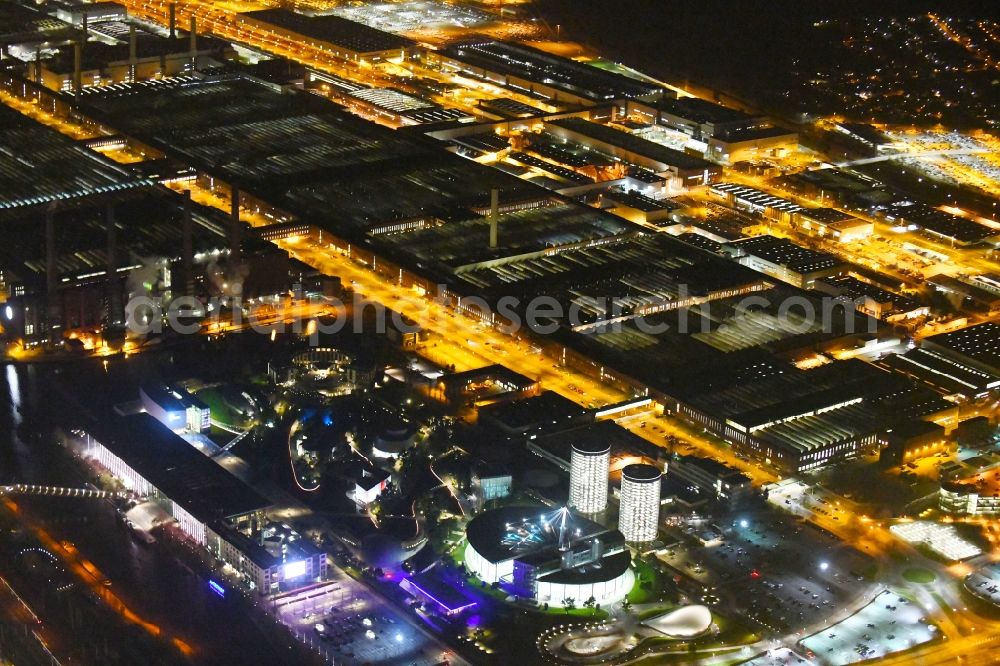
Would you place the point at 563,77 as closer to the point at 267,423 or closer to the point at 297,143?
the point at 297,143

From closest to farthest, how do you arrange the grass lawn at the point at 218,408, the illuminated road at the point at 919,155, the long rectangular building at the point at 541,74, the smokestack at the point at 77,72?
the grass lawn at the point at 218,408 < the illuminated road at the point at 919,155 < the smokestack at the point at 77,72 < the long rectangular building at the point at 541,74

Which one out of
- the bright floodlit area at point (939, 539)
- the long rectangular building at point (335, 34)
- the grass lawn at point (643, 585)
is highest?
the long rectangular building at point (335, 34)

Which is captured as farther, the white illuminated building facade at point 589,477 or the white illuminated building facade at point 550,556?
the white illuminated building facade at point 589,477

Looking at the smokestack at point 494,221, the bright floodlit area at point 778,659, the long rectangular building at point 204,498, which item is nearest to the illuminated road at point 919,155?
the smokestack at point 494,221

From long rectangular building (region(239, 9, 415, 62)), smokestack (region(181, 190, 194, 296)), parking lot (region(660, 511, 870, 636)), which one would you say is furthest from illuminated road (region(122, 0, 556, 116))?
parking lot (region(660, 511, 870, 636))

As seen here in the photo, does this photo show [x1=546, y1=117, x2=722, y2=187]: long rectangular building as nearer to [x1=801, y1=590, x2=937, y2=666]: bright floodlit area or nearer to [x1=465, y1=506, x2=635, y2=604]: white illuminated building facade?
[x1=465, y1=506, x2=635, y2=604]: white illuminated building facade

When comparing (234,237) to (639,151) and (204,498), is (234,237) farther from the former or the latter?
(639,151)

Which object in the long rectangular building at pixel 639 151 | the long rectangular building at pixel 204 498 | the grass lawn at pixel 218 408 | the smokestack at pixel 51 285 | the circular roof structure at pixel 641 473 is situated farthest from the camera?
the long rectangular building at pixel 639 151

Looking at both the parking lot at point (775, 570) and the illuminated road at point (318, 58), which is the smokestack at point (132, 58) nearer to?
the illuminated road at point (318, 58)

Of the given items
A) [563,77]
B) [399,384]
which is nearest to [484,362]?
[399,384]

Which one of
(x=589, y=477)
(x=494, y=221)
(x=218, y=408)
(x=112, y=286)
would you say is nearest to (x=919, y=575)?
(x=589, y=477)
